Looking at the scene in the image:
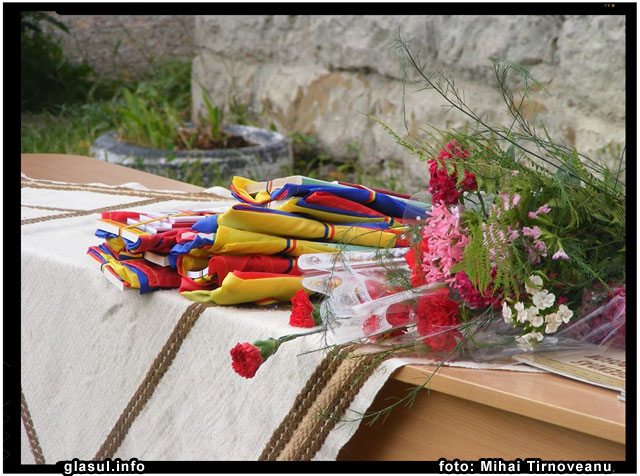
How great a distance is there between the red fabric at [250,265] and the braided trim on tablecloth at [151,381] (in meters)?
0.05

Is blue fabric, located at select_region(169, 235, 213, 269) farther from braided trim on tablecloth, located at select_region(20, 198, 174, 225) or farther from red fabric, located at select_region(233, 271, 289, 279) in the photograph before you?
braided trim on tablecloth, located at select_region(20, 198, 174, 225)

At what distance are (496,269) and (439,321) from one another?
9 cm

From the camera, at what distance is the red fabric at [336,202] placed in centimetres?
110

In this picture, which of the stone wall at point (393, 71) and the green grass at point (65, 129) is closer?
the stone wall at point (393, 71)

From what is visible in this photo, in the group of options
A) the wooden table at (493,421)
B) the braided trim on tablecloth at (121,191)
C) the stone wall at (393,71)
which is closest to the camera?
the wooden table at (493,421)

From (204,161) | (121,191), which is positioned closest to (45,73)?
(204,161)

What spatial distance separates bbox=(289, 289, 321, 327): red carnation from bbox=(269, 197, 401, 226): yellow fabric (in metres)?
0.18

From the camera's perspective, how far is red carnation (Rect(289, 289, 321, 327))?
953mm

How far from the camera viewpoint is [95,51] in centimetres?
486

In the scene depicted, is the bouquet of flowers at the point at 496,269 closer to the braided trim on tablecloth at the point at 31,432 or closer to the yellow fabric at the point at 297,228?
the yellow fabric at the point at 297,228

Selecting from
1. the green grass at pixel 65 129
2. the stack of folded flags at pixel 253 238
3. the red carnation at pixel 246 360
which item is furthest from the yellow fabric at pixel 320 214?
the green grass at pixel 65 129

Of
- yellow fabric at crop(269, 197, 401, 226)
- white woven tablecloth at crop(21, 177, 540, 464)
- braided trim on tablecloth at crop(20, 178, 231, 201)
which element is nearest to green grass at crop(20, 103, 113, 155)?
braided trim on tablecloth at crop(20, 178, 231, 201)

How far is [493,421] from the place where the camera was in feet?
2.73

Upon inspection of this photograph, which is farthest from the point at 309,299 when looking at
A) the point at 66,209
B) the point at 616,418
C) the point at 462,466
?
the point at 66,209
